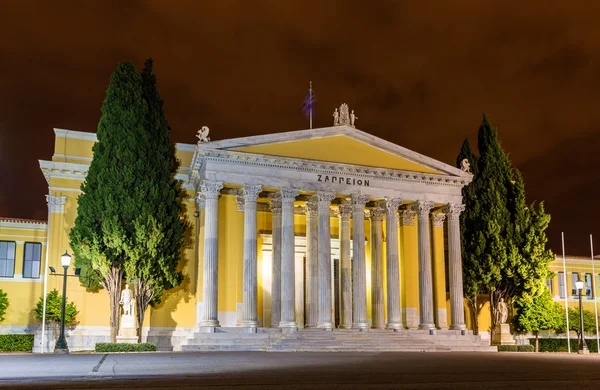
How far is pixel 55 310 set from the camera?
117ft

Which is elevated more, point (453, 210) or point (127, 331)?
point (453, 210)

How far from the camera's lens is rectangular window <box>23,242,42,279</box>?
3884 centimetres

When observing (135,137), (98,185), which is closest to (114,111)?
(135,137)

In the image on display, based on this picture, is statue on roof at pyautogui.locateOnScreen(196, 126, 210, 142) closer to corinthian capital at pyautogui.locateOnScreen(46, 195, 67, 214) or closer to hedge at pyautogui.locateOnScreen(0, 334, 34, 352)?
corinthian capital at pyautogui.locateOnScreen(46, 195, 67, 214)

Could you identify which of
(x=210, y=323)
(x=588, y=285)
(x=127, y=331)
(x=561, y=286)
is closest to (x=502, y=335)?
(x=561, y=286)

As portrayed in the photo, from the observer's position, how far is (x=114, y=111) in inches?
1403

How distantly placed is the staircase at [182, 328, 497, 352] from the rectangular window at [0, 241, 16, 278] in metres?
12.8

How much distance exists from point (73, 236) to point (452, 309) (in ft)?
71.7

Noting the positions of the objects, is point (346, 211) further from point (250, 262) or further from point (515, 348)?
point (515, 348)

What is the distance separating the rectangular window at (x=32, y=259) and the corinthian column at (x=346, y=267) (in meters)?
17.8

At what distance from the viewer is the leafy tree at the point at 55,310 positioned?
3566 cm

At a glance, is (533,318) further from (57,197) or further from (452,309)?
(57,197)

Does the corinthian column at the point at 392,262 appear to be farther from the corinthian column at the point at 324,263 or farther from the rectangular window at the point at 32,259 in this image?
the rectangular window at the point at 32,259

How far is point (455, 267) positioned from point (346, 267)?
6742 millimetres
